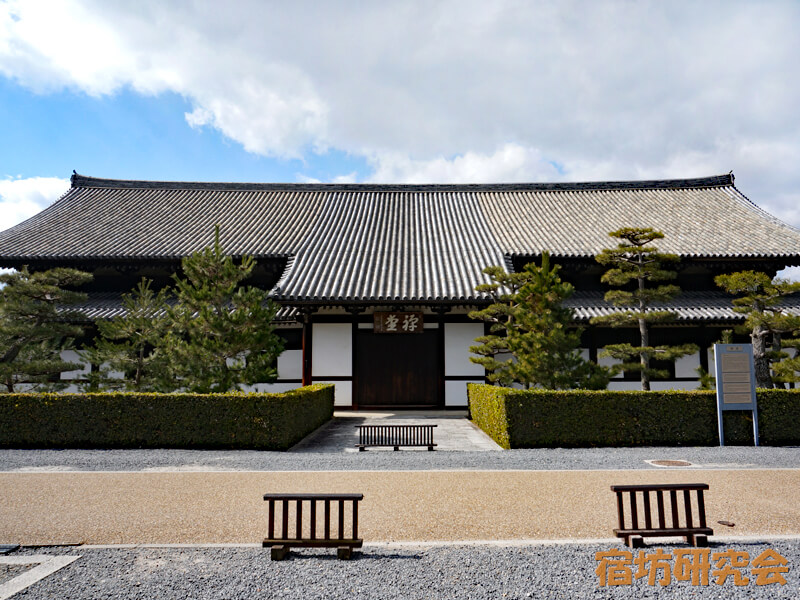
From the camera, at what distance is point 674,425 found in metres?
10.0

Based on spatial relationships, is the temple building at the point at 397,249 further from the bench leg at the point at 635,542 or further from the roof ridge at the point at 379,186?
the bench leg at the point at 635,542

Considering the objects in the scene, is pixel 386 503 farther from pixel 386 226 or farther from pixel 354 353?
pixel 386 226

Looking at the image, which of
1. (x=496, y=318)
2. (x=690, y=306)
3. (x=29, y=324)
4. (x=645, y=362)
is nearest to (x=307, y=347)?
(x=496, y=318)

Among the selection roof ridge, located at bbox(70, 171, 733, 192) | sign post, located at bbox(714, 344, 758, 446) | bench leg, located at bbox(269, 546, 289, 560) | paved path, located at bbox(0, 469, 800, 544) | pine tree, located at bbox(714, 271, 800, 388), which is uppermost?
roof ridge, located at bbox(70, 171, 733, 192)

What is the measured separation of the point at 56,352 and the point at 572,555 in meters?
14.1

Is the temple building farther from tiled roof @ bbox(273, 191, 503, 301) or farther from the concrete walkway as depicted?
the concrete walkway

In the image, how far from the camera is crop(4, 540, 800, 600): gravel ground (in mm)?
3875

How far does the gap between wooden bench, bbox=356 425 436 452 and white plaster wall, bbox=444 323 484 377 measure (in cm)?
531

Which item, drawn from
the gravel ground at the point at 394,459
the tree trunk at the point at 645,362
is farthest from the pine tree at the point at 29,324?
the tree trunk at the point at 645,362

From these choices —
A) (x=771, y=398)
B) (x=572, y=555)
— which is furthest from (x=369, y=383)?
(x=572, y=555)

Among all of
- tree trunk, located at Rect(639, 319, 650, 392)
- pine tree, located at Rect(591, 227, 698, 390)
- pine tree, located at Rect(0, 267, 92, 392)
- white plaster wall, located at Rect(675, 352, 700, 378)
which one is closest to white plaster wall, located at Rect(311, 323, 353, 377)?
pine tree, located at Rect(0, 267, 92, 392)

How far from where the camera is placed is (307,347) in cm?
1570

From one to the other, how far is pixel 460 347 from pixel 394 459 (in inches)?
294

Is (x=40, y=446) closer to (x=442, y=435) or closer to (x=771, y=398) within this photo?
(x=442, y=435)
